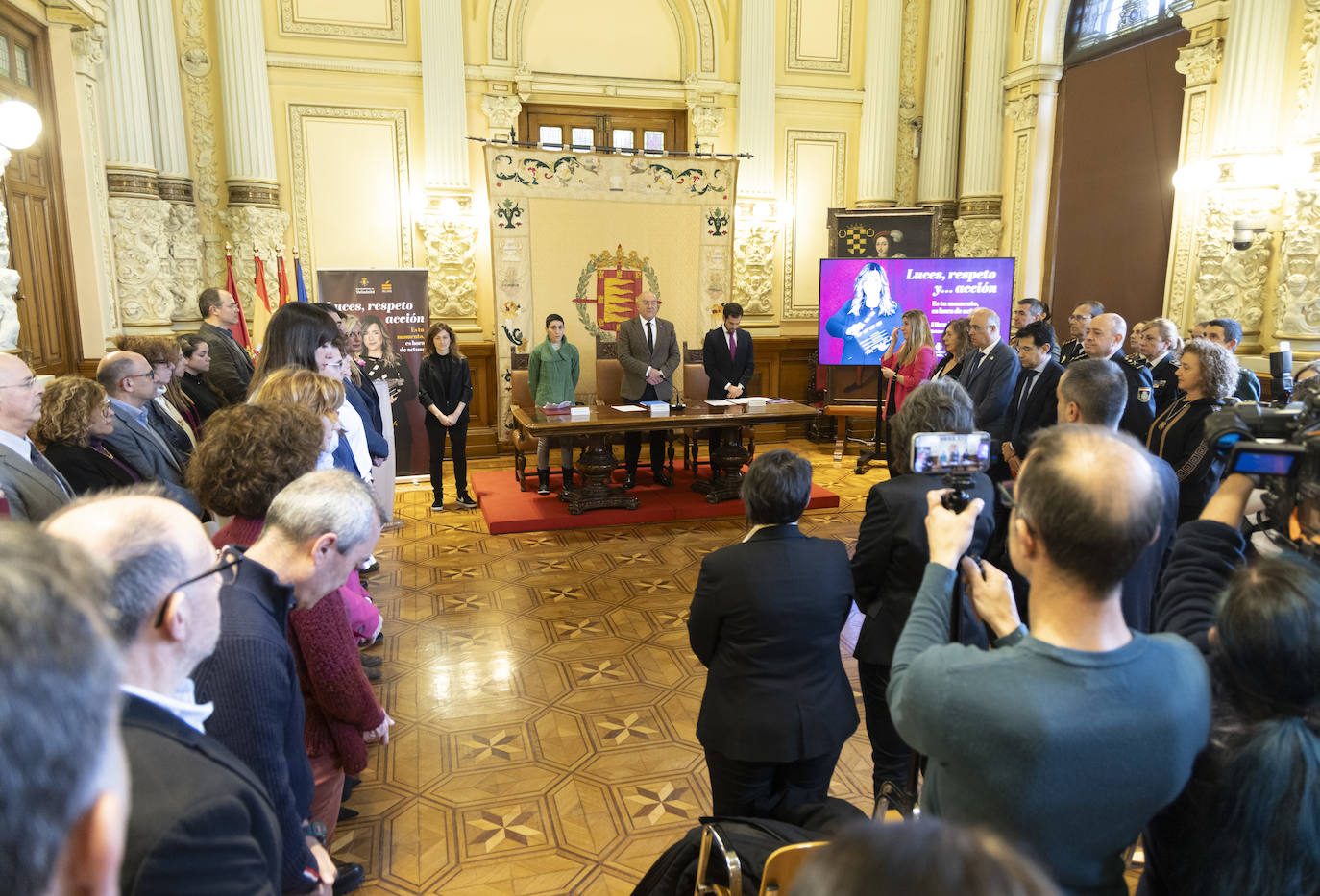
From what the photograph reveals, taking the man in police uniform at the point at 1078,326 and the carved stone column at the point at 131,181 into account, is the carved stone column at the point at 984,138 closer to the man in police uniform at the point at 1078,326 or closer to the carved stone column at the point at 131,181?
the man in police uniform at the point at 1078,326

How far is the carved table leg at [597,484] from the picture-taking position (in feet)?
19.3

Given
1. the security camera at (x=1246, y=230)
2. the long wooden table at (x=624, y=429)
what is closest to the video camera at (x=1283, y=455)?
the long wooden table at (x=624, y=429)

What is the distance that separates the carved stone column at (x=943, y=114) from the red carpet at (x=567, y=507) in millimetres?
3932

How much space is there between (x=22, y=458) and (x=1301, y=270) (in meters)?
6.71

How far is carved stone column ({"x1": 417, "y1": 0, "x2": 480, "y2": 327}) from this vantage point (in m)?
7.47

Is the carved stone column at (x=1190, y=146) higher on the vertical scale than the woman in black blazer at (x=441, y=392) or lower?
higher

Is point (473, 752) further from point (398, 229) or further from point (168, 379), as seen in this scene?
point (398, 229)

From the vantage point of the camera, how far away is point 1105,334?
4.14 m

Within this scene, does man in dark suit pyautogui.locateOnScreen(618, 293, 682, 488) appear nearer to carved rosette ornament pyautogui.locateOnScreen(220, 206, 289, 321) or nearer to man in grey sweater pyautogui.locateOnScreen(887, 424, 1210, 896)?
A: carved rosette ornament pyautogui.locateOnScreen(220, 206, 289, 321)

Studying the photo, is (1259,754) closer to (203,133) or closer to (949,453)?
(949,453)

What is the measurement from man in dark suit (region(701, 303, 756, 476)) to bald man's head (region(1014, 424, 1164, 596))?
5.79 metres

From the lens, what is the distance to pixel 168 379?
3715 mm

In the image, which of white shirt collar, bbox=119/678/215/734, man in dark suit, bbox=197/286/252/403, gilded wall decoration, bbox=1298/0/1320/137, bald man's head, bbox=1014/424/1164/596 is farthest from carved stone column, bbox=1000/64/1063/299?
white shirt collar, bbox=119/678/215/734

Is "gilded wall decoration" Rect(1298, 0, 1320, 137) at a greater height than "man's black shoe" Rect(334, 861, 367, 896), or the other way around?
"gilded wall decoration" Rect(1298, 0, 1320, 137)
